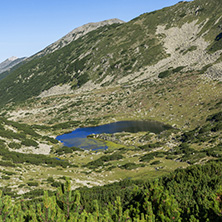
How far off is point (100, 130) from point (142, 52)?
69050 millimetres

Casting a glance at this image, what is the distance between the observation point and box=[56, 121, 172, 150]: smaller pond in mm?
59250

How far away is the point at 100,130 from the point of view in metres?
71.9

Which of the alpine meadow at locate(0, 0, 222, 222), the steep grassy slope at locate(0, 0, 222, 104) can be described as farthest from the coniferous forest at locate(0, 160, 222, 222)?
the steep grassy slope at locate(0, 0, 222, 104)

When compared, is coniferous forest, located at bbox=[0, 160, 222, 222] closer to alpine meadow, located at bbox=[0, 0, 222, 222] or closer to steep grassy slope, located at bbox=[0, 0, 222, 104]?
alpine meadow, located at bbox=[0, 0, 222, 222]

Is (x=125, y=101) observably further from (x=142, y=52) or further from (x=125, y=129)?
(x=142, y=52)

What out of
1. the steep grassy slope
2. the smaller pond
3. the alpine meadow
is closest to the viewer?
the alpine meadow

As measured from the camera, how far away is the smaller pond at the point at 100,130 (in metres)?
59.2

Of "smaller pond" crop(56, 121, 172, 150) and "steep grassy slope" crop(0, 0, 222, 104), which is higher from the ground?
"steep grassy slope" crop(0, 0, 222, 104)

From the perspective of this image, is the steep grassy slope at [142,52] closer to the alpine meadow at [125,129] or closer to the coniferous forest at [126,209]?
the alpine meadow at [125,129]

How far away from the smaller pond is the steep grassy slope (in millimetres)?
34134

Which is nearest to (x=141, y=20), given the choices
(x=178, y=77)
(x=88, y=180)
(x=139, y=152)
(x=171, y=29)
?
(x=171, y=29)

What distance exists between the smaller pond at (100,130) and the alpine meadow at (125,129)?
496 mm

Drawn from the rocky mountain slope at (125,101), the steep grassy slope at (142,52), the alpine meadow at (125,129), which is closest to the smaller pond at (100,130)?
the alpine meadow at (125,129)

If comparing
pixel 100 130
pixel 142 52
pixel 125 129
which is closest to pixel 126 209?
pixel 125 129
